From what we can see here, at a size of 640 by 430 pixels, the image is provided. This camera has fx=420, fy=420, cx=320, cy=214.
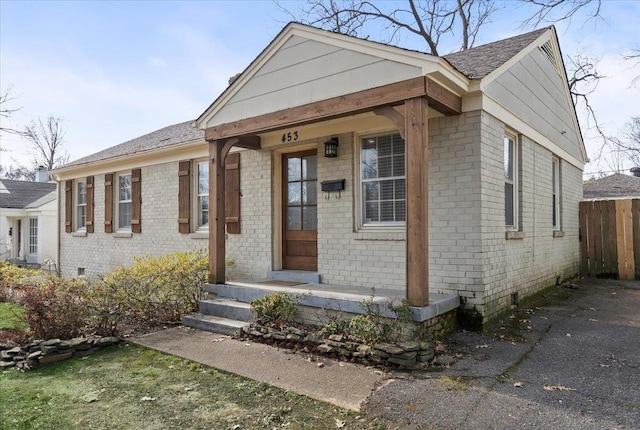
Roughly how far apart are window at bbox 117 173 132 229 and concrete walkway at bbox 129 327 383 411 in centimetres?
625

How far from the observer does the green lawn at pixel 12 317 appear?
6.39 meters

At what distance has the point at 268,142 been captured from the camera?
7988mm

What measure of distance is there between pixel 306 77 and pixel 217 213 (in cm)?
270

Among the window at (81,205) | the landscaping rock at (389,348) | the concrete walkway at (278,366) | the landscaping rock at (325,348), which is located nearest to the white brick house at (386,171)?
the landscaping rock at (389,348)

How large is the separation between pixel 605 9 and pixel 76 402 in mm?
11087

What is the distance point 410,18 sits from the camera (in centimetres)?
1823

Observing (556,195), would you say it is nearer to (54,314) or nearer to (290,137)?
(290,137)

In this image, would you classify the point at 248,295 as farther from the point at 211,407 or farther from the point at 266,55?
the point at 266,55

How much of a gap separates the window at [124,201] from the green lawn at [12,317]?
342cm

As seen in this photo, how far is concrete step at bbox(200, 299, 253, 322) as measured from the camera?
617 centimetres

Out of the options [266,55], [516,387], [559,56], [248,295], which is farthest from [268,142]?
[559,56]

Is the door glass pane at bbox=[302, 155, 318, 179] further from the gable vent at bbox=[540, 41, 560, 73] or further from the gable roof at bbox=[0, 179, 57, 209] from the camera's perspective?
the gable roof at bbox=[0, 179, 57, 209]

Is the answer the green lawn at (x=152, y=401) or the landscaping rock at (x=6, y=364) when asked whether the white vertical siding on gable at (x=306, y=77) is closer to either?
the green lawn at (x=152, y=401)

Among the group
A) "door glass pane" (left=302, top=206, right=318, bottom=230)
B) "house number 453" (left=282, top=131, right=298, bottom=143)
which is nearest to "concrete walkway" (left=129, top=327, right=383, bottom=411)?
"door glass pane" (left=302, top=206, right=318, bottom=230)
